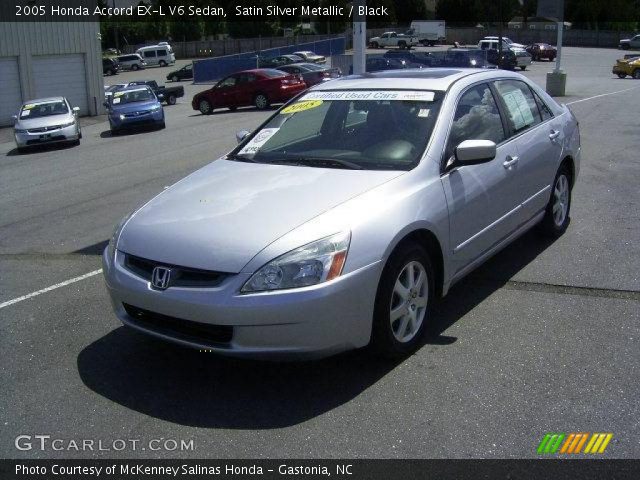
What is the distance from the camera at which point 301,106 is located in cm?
598

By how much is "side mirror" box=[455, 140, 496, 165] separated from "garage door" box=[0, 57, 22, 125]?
28924 mm

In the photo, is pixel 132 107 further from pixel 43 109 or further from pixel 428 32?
pixel 428 32

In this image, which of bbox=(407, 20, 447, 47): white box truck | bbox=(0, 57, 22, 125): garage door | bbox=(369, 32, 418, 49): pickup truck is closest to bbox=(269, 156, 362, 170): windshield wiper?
bbox=(0, 57, 22, 125): garage door

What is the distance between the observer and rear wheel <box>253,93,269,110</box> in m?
28.9

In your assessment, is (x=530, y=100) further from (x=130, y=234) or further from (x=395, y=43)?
(x=395, y=43)

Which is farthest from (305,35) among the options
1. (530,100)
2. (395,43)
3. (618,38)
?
(530,100)

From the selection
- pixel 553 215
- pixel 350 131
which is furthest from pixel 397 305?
pixel 553 215

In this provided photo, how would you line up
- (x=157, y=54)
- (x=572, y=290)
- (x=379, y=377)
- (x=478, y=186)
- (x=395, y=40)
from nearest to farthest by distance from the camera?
(x=379, y=377) → (x=478, y=186) → (x=572, y=290) → (x=157, y=54) → (x=395, y=40)

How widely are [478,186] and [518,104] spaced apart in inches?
55.2

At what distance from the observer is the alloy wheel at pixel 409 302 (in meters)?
4.52

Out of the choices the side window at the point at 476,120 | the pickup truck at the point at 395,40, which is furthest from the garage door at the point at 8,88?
the pickup truck at the point at 395,40

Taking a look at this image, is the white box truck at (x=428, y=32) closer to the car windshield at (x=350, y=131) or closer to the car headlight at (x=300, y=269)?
the car windshield at (x=350, y=131)

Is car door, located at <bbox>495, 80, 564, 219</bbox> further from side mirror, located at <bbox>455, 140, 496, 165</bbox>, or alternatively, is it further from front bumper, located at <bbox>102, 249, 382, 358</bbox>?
front bumper, located at <bbox>102, 249, 382, 358</bbox>

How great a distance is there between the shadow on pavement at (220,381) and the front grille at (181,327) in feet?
1.15
